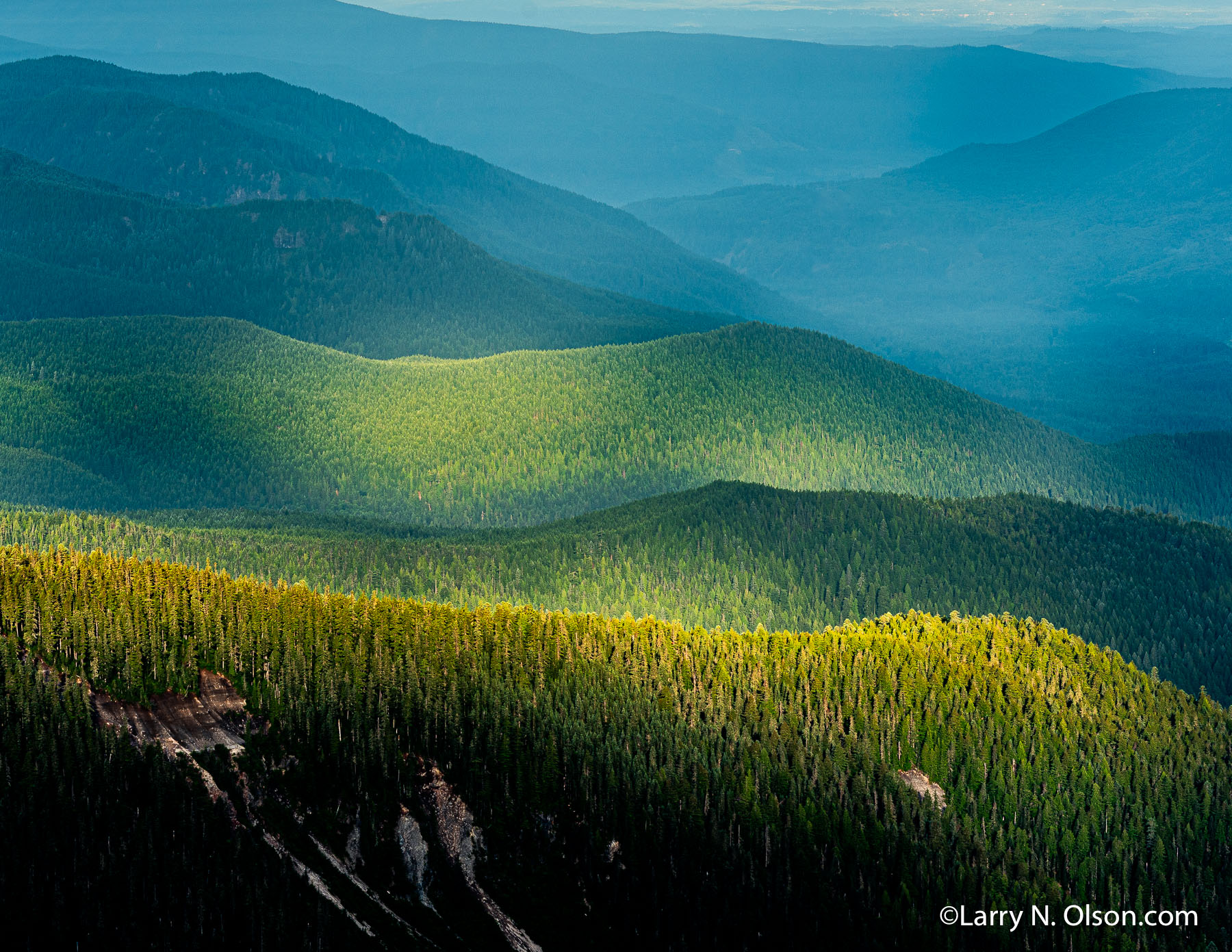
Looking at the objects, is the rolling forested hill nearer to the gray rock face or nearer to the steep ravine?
the steep ravine

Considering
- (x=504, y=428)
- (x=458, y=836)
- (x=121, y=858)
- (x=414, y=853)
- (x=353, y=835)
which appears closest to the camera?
(x=121, y=858)

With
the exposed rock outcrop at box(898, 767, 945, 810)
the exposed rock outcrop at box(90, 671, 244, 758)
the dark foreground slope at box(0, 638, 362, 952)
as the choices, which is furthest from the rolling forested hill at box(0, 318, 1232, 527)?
the dark foreground slope at box(0, 638, 362, 952)

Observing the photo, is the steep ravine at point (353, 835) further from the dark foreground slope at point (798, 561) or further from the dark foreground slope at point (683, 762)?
the dark foreground slope at point (798, 561)

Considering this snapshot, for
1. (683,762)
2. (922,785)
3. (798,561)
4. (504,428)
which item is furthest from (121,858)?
(504,428)

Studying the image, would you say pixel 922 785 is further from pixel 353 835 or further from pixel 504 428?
pixel 504 428

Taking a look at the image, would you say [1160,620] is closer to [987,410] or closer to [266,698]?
[266,698]

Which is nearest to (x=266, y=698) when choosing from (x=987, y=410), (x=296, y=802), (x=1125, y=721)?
(x=296, y=802)
